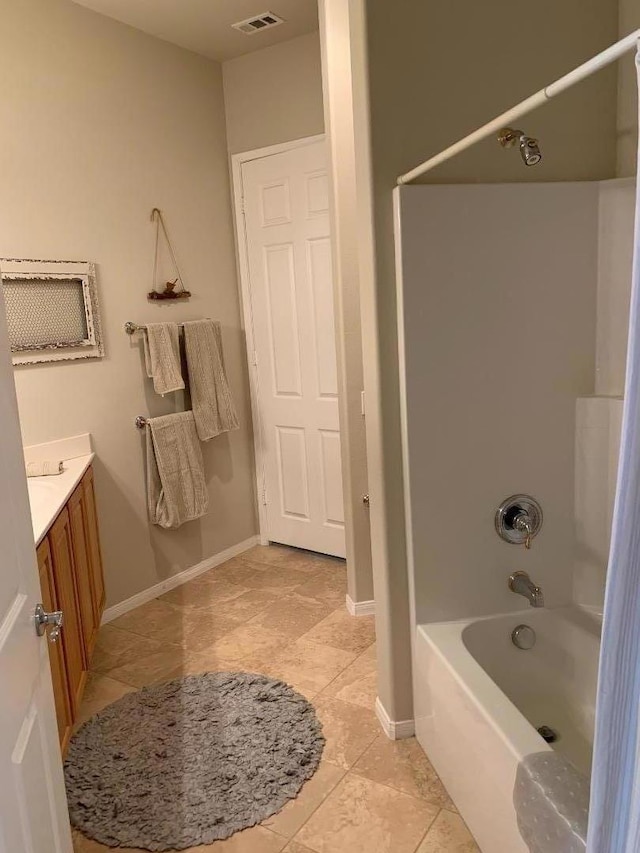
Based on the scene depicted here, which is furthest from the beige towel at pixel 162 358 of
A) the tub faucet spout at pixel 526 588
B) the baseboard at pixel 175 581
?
the tub faucet spout at pixel 526 588

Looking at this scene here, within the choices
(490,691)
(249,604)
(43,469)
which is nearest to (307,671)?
(249,604)

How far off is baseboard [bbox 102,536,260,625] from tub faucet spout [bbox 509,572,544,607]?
6.72 feet

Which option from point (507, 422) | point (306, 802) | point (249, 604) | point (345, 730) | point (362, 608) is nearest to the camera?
point (306, 802)

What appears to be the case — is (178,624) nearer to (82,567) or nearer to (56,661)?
Answer: (82,567)

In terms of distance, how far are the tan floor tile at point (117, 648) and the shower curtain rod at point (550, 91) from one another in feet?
7.39

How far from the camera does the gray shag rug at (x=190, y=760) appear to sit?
1.94m

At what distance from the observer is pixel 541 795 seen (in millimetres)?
1373

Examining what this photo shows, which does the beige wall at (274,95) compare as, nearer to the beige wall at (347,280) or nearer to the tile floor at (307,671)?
the beige wall at (347,280)

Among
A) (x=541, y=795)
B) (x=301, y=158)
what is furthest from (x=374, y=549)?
(x=301, y=158)

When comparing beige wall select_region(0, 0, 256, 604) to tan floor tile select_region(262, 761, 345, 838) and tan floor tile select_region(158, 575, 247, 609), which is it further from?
tan floor tile select_region(262, 761, 345, 838)

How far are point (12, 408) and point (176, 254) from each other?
8.24 feet

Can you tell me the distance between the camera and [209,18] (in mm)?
3242

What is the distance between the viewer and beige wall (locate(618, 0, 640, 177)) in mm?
1969

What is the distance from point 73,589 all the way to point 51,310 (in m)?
1.25
